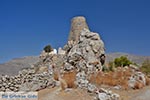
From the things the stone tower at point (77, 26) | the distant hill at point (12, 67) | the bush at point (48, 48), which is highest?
the stone tower at point (77, 26)

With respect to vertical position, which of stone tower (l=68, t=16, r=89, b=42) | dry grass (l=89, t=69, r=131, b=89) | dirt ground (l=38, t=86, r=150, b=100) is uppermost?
stone tower (l=68, t=16, r=89, b=42)

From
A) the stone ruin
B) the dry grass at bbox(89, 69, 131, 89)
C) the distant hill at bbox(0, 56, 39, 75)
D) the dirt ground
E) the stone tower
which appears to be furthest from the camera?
the distant hill at bbox(0, 56, 39, 75)

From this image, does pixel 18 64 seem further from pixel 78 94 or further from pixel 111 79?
pixel 78 94

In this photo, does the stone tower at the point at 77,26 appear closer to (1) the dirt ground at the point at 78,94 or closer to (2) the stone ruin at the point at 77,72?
(2) the stone ruin at the point at 77,72

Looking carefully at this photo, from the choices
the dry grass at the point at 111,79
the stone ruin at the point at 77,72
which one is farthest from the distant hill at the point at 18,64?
the dry grass at the point at 111,79

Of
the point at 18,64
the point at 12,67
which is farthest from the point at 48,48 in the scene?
the point at 18,64

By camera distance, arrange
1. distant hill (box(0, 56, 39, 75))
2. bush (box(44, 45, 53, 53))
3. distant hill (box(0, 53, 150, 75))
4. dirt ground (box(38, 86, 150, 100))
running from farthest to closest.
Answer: distant hill (box(0, 53, 150, 75))
bush (box(44, 45, 53, 53))
distant hill (box(0, 56, 39, 75))
dirt ground (box(38, 86, 150, 100))

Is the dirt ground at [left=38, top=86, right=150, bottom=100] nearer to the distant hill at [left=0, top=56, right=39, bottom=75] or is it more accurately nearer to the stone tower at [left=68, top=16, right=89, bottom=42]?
the distant hill at [left=0, top=56, right=39, bottom=75]

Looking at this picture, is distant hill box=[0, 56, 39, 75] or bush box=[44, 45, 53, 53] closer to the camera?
distant hill box=[0, 56, 39, 75]

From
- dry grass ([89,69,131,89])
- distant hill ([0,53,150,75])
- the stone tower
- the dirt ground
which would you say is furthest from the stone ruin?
distant hill ([0,53,150,75])

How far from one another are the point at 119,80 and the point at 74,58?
5417 mm

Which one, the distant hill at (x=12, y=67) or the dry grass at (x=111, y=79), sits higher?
the distant hill at (x=12, y=67)

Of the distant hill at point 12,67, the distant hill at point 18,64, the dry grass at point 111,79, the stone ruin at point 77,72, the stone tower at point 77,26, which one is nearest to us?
the stone ruin at point 77,72

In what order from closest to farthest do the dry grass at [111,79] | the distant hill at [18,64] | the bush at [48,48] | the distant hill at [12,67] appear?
1. the dry grass at [111,79]
2. the distant hill at [12,67]
3. the bush at [48,48]
4. the distant hill at [18,64]
